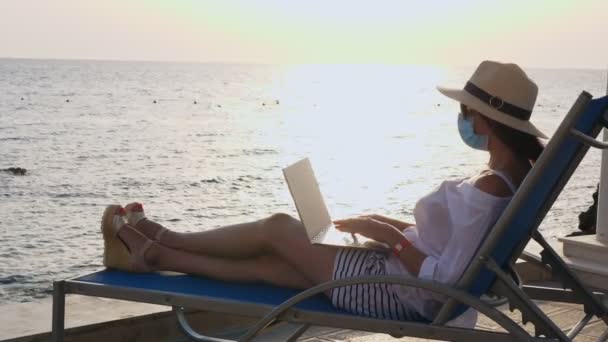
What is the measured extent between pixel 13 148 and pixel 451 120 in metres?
31.8

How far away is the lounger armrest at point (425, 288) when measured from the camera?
2629 millimetres

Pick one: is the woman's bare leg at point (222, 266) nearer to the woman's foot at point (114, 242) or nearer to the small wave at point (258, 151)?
the woman's foot at point (114, 242)

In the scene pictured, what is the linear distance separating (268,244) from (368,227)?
418mm

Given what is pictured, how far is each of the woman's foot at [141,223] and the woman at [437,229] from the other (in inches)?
15.5

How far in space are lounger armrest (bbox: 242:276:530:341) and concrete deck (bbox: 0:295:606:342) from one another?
126 centimetres

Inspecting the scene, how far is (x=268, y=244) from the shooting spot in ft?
11.1

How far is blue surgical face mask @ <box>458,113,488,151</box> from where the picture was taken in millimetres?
3080

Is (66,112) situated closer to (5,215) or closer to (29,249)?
(5,215)

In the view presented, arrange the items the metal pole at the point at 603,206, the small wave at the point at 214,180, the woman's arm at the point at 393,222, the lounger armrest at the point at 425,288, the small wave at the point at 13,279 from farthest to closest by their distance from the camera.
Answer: the small wave at the point at 214,180, the small wave at the point at 13,279, the metal pole at the point at 603,206, the woman's arm at the point at 393,222, the lounger armrest at the point at 425,288

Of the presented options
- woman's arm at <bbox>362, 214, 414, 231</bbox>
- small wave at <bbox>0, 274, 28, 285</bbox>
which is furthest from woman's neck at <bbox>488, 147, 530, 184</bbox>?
small wave at <bbox>0, 274, 28, 285</bbox>

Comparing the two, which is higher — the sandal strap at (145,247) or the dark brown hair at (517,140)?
the dark brown hair at (517,140)

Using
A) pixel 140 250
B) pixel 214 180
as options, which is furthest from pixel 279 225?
pixel 214 180

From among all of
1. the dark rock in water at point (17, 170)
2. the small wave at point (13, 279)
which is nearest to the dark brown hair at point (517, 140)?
the small wave at point (13, 279)

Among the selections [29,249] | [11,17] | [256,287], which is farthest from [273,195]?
[11,17]
